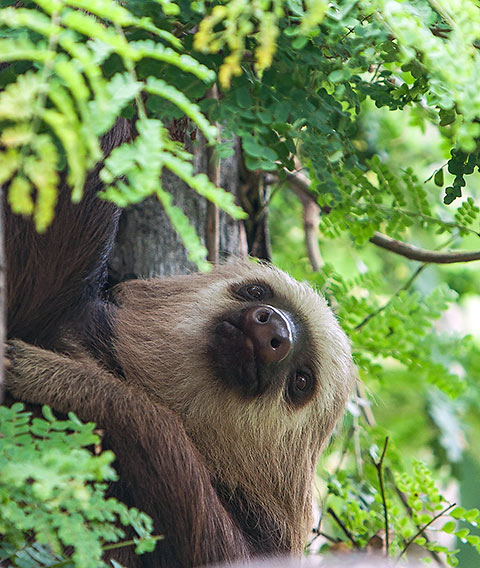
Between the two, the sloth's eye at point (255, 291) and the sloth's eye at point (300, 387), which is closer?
the sloth's eye at point (300, 387)

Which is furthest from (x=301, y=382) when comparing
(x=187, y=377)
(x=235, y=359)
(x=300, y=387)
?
(x=187, y=377)

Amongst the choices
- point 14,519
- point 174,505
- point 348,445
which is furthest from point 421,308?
point 14,519

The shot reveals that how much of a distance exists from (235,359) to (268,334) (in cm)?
24

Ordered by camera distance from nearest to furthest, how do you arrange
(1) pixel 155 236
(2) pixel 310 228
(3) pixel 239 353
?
(3) pixel 239 353, (1) pixel 155 236, (2) pixel 310 228

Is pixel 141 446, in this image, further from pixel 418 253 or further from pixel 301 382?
pixel 418 253

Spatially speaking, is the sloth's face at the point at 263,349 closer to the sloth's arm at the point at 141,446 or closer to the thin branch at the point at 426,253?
the sloth's arm at the point at 141,446

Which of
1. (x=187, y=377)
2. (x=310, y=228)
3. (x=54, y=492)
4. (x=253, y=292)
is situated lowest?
(x=310, y=228)

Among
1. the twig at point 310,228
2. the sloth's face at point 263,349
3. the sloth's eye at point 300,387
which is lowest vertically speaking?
the twig at point 310,228

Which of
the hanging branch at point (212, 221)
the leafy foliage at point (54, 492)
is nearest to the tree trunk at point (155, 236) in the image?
the hanging branch at point (212, 221)

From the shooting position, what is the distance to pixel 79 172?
1571 millimetres

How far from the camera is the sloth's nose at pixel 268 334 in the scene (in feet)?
12.4

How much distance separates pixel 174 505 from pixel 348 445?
2.34m

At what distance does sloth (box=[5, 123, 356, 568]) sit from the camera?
335cm

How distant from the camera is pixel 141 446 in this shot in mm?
3312
